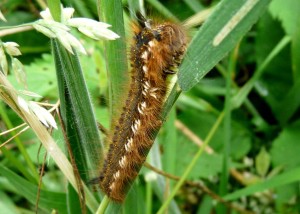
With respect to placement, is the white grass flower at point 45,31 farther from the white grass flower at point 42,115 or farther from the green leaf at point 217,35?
the green leaf at point 217,35

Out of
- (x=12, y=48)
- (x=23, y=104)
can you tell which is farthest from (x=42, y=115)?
(x=12, y=48)

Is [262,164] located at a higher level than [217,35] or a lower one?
lower

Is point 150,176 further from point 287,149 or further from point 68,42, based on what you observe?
point 68,42

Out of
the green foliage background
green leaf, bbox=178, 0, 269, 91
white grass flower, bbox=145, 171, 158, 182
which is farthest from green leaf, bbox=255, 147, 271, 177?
green leaf, bbox=178, 0, 269, 91

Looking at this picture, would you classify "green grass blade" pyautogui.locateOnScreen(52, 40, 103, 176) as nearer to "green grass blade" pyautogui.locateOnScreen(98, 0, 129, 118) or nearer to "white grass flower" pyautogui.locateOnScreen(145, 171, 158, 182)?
"green grass blade" pyautogui.locateOnScreen(98, 0, 129, 118)

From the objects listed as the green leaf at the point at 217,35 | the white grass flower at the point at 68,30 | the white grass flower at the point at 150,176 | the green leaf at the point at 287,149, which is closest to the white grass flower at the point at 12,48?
the white grass flower at the point at 68,30

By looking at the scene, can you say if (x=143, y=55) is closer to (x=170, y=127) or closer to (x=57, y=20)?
(x=57, y=20)
